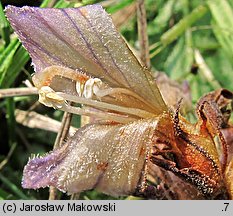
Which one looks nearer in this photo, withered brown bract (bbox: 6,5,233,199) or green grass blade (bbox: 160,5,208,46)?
withered brown bract (bbox: 6,5,233,199)

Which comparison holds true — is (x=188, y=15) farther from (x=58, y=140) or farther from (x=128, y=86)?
(x=128, y=86)

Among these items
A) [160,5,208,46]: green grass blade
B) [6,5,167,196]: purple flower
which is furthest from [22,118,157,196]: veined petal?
[160,5,208,46]: green grass blade

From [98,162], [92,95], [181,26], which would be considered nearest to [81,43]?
[92,95]

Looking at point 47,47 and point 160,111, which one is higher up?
point 47,47

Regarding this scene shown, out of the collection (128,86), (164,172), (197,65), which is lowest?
(164,172)

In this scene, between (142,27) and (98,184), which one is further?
(142,27)

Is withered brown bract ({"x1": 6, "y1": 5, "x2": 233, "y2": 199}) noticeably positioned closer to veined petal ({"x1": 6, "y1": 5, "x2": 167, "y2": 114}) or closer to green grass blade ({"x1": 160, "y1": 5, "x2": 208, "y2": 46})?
veined petal ({"x1": 6, "y1": 5, "x2": 167, "y2": 114})

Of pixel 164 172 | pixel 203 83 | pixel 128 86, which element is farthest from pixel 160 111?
pixel 203 83
